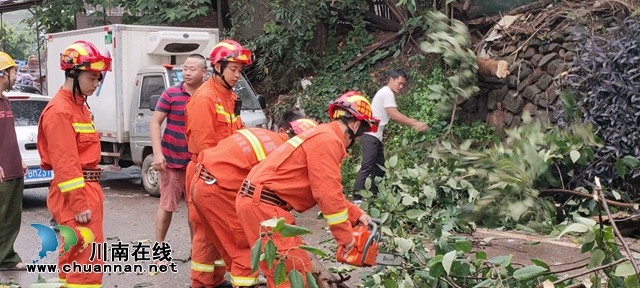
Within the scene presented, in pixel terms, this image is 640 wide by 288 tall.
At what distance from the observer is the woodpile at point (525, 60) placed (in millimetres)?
10656

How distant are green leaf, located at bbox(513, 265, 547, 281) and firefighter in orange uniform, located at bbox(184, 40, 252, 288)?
A: 105 inches

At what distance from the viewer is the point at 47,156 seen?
5371mm

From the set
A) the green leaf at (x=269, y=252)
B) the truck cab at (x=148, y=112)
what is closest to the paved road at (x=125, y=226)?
the truck cab at (x=148, y=112)

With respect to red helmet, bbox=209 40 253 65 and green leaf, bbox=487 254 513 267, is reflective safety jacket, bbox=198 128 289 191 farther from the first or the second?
green leaf, bbox=487 254 513 267

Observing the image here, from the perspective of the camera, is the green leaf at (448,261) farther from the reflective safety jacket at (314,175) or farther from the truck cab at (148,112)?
the truck cab at (148,112)

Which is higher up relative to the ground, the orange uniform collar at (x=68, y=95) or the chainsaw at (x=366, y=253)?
the orange uniform collar at (x=68, y=95)

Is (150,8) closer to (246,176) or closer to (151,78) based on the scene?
(151,78)

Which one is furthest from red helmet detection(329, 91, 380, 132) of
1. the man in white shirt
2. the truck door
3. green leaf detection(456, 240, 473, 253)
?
the truck door

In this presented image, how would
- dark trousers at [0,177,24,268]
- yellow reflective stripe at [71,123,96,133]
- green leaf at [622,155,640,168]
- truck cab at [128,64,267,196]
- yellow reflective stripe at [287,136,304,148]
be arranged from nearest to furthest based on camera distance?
yellow reflective stripe at [287,136,304,148] < yellow reflective stripe at [71,123,96,133] < dark trousers at [0,177,24,268] < green leaf at [622,155,640,168] < truck cab at [128,64,267,196]

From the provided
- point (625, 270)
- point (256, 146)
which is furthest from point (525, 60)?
point (625, 270)

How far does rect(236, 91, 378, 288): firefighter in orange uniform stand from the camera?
473cm

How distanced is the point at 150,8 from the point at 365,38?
179 inches

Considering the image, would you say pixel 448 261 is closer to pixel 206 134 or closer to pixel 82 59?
pixel 206 134

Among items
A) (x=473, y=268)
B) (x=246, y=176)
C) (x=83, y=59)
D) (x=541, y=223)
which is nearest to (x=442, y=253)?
(x=473, y=268)
